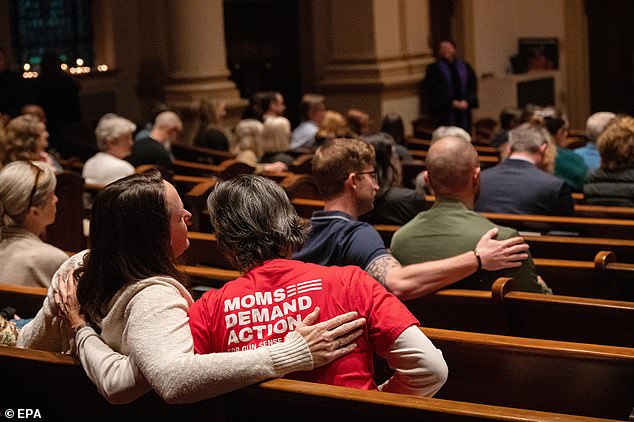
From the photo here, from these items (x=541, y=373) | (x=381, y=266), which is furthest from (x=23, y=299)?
(x=541, y=373)

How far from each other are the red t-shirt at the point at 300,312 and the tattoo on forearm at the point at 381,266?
3.35ft

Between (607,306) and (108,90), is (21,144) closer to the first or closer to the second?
(607,306)

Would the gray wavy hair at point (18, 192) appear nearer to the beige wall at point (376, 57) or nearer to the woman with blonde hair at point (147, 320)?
the woman with blonde hair at point (147, 320)

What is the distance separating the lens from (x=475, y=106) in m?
11.3

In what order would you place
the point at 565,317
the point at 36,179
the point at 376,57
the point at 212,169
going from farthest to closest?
the point at 376,57, the point at 212,169, the point at 36,179, the point at 565,317

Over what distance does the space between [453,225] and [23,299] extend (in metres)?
1.43

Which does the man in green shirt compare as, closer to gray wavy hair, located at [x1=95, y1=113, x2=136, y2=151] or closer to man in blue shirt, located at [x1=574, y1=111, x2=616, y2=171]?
man in blue shirt, located at [x1=574, y1=111, x2=616, y2=171]

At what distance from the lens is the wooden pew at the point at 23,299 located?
3.32 meters

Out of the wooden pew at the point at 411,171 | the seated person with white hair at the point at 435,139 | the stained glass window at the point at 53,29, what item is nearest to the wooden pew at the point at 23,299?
the seated person with white hair at the point at 435,139

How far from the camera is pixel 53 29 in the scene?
1180cm

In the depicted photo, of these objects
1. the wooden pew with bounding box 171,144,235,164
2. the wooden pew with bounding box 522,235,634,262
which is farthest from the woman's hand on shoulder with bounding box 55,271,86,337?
the wooden pew with bounding box 171,144,235,164

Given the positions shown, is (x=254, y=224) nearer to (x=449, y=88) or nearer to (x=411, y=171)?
(x=411, y=171)

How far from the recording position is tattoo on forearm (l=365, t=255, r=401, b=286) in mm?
3414

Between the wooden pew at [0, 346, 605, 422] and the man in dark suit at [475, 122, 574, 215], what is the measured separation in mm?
2963
